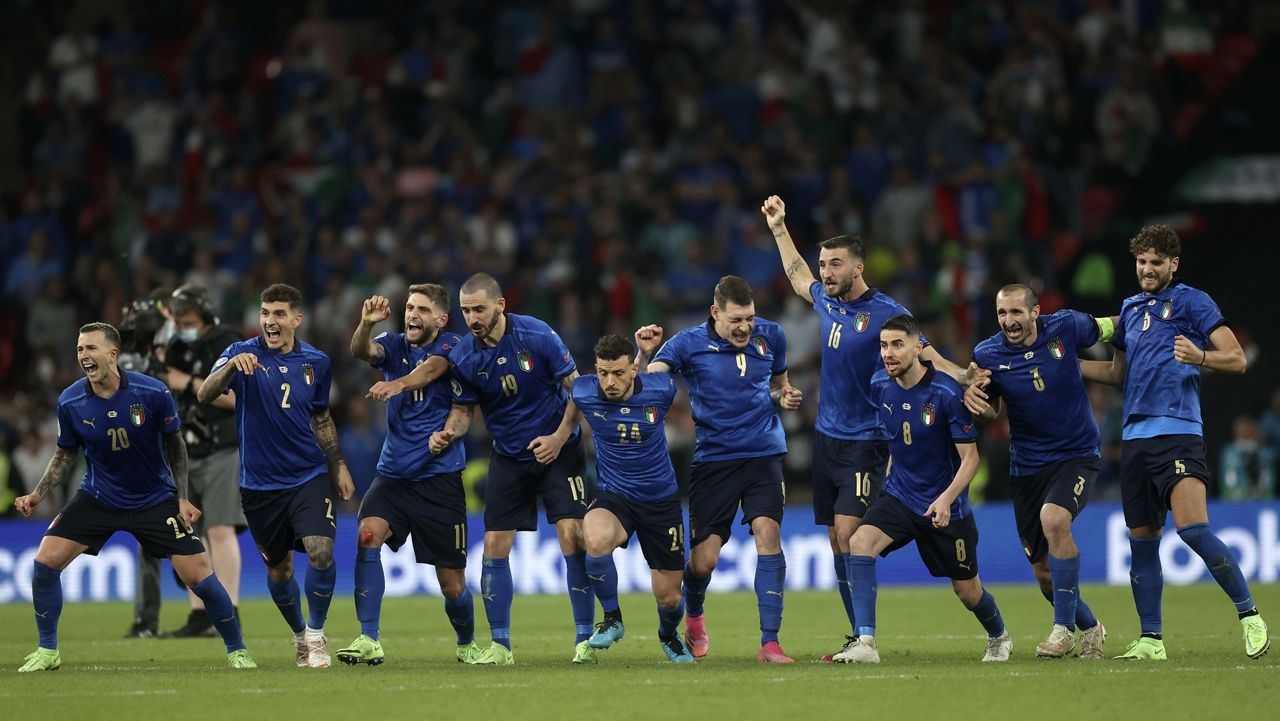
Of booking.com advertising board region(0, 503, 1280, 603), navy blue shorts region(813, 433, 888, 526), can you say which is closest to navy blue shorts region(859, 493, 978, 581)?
navy blue shorts region(813, 433, 888, 526)

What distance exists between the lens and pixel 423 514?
38.9ft

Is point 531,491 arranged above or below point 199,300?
below

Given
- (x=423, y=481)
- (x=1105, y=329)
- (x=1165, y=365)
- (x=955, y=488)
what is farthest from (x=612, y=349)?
(x=1165, y=365)

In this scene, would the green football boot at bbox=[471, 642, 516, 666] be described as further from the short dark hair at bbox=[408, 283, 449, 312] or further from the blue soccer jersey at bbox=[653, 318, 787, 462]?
the short dark hair at bbox=[408, 283, 449, 312]

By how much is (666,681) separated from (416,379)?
9.29 feet

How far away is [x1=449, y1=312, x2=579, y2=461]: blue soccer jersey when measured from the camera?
39.4ft

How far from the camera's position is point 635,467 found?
11.8 metres

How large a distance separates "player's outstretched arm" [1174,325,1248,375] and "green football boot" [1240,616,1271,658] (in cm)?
157

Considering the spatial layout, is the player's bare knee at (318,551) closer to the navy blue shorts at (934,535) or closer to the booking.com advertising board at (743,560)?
the navy blue shorts at (934,535)

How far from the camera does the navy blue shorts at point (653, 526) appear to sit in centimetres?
1168

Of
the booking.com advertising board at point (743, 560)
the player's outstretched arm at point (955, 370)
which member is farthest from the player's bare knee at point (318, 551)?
the booking.com advertising board at point (743, 560)

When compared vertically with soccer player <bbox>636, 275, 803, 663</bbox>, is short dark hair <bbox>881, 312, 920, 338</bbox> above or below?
above

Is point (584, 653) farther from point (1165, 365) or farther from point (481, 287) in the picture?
point (1165, 365)

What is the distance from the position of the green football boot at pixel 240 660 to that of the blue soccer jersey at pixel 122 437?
1126mm
